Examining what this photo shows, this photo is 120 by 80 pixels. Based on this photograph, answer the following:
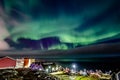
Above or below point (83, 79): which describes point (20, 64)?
above

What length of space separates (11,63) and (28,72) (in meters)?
32.9

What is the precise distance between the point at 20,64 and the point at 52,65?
9.53 metres

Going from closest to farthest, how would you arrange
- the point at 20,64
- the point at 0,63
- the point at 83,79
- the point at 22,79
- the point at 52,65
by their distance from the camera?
the point at 22,79
the point at 83,79
the point at 0,63
the point at 20,64
the point at 52,65

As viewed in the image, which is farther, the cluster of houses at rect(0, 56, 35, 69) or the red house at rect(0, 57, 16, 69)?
the cluster of houses at rect(0, 56, 35, 69)

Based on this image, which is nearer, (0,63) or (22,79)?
(22,79)

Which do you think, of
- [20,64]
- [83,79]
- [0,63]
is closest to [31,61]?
[20,64]

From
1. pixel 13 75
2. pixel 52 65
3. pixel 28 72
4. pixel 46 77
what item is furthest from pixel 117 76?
pixel 52 65

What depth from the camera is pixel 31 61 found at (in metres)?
49.3

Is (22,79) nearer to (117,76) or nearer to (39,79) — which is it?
(39,79)

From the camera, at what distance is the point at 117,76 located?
48.0ft

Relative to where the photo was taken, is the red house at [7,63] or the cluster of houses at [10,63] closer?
the red house at [7,63]

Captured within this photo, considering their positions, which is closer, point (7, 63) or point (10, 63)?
point (7, 63)

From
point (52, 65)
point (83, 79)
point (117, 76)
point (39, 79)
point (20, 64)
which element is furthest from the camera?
point (52, 65)

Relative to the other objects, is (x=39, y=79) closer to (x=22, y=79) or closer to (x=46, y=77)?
(x=46, y=77)
